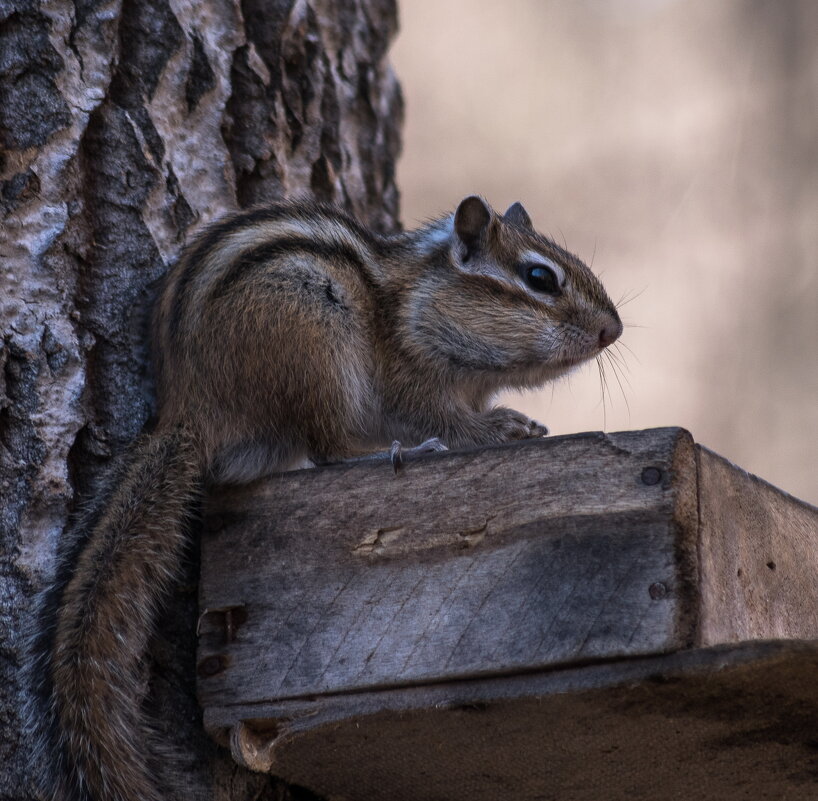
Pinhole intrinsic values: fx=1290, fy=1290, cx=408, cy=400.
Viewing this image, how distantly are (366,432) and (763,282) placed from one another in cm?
262

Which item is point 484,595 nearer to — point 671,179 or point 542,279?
point 542,279

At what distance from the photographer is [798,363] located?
4.97 metres

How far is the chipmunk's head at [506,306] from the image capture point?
9.65 feet

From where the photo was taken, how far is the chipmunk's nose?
9.87 ft

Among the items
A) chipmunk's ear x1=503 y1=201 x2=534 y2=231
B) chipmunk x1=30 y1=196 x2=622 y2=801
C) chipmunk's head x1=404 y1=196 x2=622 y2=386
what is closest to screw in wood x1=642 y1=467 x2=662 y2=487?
chipmunk x1=30 y1=196 x2=622 y2=801

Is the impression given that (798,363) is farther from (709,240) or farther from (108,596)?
(108,596)

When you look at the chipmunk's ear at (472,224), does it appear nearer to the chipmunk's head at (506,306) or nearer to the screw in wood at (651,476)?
the chipmunk's head at (506,306)

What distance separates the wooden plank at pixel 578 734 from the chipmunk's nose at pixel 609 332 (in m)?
1.06

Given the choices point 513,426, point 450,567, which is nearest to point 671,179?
point 513,426

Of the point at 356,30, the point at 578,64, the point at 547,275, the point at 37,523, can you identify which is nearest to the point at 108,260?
the point at 37,523

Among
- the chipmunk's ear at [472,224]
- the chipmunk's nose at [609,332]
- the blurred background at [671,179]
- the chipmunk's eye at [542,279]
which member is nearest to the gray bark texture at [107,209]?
the chipmunk's ear at [472,224]

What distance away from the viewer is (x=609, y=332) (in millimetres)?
3010

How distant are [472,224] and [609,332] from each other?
41cm

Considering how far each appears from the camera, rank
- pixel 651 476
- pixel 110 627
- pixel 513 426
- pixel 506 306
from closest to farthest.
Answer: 1. pixel 651 476
2. pixel 110 627
3. pixel 513 426
4. pixel 506 306
